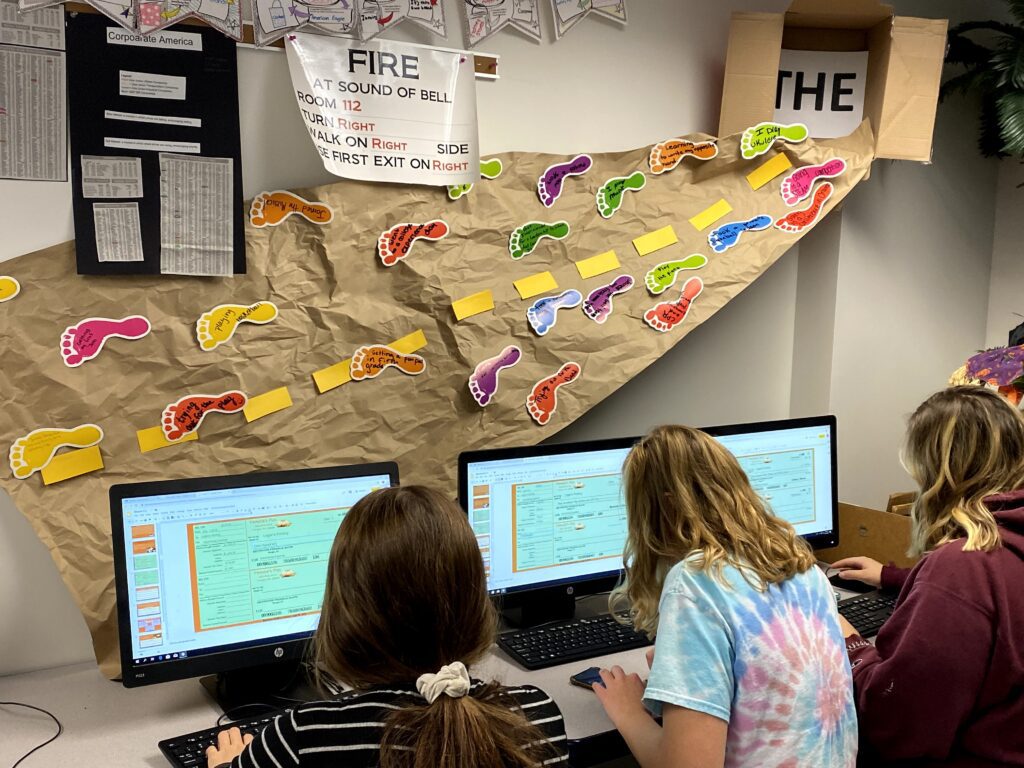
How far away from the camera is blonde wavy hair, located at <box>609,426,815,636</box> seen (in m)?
1.30

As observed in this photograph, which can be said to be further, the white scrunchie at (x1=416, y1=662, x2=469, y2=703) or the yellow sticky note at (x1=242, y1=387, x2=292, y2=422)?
the yellow sticky note at (x1=242, y1=387, x2=292, y2=422)

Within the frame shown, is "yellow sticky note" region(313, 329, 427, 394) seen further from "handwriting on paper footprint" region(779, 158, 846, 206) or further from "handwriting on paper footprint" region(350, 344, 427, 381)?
"handwriting on paper footprint" region(779, 158, 846, 206)

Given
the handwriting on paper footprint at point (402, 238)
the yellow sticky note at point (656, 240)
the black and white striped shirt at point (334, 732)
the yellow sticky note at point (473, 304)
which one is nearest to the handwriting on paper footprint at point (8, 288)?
the handwriting on paper footprint at point (402, 238)

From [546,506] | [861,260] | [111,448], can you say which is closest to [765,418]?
[861,260]

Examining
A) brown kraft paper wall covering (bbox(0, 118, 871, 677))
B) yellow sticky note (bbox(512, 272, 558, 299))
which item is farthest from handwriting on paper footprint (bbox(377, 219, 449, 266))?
yellow sticky note (bbox(512, 272, 558, 299))

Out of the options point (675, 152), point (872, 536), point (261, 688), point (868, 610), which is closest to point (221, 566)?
point (261, 688)

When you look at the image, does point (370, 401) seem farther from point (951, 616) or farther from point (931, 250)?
point (931, 250)

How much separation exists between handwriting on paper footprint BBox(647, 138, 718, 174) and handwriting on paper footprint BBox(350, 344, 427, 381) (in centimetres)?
79

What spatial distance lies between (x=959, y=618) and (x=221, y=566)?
1.17 meters

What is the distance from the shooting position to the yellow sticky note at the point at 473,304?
2.04 meters

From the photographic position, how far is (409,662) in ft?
3.40

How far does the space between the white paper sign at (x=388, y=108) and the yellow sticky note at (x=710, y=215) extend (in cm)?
62

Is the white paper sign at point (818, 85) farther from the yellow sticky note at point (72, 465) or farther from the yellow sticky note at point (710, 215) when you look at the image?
the yellow sticky note at point (72, 465)

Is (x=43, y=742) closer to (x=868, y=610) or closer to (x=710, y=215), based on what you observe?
(x=868, y=610)
